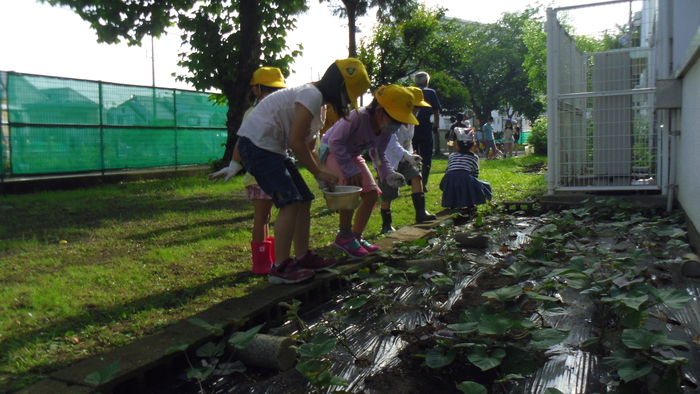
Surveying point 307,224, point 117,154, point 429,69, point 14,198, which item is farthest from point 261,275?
point 429,69

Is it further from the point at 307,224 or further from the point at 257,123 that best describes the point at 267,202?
the point at 257,123

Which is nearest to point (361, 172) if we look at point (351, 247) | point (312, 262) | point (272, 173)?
point (351, 247)

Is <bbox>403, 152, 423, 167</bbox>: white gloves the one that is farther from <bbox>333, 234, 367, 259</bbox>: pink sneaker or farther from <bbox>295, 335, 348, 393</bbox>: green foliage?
<bbox>295, 335, 348, 393</bbox>: green foliage

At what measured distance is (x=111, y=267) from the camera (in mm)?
4066

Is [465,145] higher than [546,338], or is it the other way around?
[465,145]

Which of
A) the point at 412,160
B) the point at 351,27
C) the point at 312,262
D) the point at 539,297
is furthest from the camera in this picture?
the point at 351,27

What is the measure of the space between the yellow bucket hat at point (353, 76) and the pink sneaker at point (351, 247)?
1.18m

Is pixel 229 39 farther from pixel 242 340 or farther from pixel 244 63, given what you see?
pixel 242 340

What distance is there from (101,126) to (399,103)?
28.8 ft

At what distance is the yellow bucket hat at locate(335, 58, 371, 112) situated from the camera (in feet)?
11.0

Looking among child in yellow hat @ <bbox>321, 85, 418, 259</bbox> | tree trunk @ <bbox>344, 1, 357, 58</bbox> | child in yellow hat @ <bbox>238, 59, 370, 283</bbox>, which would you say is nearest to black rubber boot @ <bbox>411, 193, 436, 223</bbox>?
child in yellow hat @ <bbox>321, 85, 418, 259</bbox>

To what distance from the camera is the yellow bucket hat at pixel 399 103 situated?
3.87 m

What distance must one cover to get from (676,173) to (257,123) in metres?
4.40

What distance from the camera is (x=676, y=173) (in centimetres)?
570
